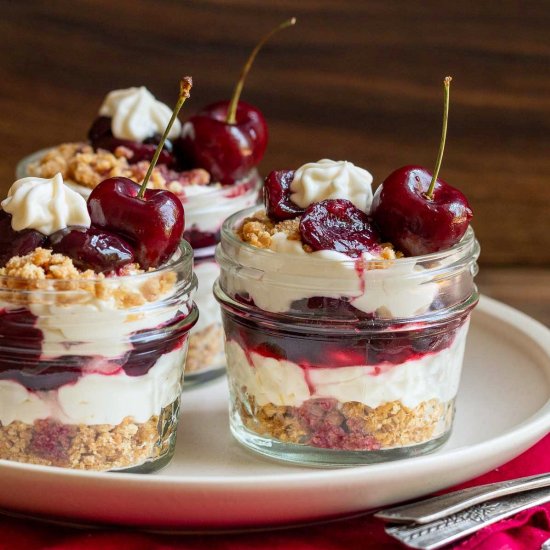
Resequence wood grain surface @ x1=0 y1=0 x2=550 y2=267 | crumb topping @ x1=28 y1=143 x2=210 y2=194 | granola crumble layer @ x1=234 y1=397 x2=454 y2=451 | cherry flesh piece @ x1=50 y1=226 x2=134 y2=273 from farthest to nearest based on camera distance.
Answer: wood grain surface @ x1=0 y1=0 x2=550 y2=267 < crumb topping @ x1=28 y1=143 x2=210 y2=194 < granola crumble layer @ x1=234 y1=397 x2=454 y2=451 < cherry flesh piece @ x1=50 y1=226 x2=134 y2=273

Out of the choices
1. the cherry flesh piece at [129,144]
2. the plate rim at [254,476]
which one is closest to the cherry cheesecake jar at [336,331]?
the plate rim at [254,476]

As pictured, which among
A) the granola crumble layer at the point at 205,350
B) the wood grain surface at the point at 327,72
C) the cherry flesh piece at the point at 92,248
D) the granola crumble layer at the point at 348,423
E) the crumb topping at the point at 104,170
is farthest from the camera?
the wood grain surface at the point at 327,72

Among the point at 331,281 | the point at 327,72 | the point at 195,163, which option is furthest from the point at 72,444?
the point at 327,72

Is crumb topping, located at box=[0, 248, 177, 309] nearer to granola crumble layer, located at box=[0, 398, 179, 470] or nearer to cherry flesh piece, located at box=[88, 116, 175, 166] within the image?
granola crumble layer, located at box=[0, 398, 179, 470]

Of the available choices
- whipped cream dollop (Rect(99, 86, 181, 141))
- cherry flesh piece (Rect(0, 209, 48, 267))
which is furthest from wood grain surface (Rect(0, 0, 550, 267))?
cherry flesh piece (Rect(0, 209, 48, 267))

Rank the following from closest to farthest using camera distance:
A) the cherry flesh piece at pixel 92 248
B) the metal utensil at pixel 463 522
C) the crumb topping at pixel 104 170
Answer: the metal utensil at pixel 463 522 < the cherry flesh piece at pixel 92 248 < the crumb topping at pixel 104 170

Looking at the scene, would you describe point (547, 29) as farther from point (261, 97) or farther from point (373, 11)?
point (261, 97)

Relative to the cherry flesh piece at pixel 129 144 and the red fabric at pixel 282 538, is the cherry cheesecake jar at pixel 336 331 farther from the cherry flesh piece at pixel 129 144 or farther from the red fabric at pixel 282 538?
the cherry flesh piece at pixel 129 144
